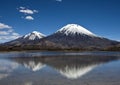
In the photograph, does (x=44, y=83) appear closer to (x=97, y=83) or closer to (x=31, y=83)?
(x=31, y=83)

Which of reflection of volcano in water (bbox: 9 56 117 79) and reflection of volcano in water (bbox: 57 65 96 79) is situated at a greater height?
reflection of volcano in water (bbox: 9 56 117 79)

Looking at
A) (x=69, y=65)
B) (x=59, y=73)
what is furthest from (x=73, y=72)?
(x=69, y=65)

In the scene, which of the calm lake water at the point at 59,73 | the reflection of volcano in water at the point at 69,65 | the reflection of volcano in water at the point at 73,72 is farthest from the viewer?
the reflection of volcano in water at the point at 69,65

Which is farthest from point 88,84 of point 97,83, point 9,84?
point 9,84

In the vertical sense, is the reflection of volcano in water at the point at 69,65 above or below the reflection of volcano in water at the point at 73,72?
above

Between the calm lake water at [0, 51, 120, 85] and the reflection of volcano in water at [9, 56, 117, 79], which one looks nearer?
the calm lake water at [0, 51, 120, 85]

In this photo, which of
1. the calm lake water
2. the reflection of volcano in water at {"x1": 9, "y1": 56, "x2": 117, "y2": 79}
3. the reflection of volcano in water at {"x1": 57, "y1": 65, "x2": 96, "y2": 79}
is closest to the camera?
the calm lake water

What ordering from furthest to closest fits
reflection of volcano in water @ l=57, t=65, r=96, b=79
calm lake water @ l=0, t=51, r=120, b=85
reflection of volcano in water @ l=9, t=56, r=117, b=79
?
reflection of volcano in water @ l=9, t=56, r=117, b=79, reflection of volcano in water @ l=57, t=65, r=96, b=79, calm lake water @ l=0, t=51, r=120, b=85

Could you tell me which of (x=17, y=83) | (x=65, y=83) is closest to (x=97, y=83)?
(x=65, y=83)

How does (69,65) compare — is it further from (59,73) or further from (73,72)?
(59,73)

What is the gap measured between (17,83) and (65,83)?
129 inches

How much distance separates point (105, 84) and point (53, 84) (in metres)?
3.46

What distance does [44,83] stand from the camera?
53.5 ft

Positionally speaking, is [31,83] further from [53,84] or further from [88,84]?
[88,84]
